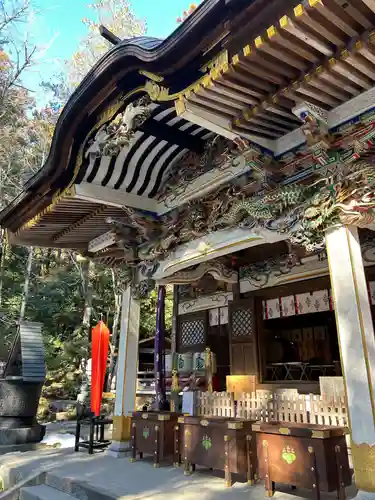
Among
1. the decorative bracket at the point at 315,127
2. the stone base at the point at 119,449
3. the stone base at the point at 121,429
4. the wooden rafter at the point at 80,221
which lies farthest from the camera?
the wooden rafter at the point at 80,221

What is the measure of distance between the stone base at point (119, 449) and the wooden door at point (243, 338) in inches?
119

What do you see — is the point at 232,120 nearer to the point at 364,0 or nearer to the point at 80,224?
the point at 364,0

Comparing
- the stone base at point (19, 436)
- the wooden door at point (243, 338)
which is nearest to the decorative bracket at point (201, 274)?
the wooden door at point (243, 338)

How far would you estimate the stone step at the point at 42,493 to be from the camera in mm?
4883

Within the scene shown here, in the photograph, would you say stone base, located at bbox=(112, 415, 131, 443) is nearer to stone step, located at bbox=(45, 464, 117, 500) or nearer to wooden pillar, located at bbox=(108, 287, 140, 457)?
wooden pillar, located at bbox=(108, 287, 140, 457)

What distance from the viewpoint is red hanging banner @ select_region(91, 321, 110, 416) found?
292 inches

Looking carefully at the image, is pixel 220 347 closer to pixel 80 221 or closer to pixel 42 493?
pixel 80 221

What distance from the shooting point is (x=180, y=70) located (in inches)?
163

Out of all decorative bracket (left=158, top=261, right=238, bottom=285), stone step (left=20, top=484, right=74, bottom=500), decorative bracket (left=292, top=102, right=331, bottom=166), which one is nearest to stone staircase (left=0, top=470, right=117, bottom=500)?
stone step (left=20, top=484, right=74, bottom=500)

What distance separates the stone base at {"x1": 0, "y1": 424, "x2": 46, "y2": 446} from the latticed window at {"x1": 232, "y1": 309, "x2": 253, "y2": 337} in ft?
16.3

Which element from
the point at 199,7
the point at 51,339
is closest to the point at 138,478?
the point at 199,7

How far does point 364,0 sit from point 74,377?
17.7 m

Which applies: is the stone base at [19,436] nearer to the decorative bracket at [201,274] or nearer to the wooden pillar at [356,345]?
the decorative bracket at [201,274]

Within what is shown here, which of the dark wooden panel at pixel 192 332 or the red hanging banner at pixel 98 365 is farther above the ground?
the dark wooden panel at pixel 192 332
